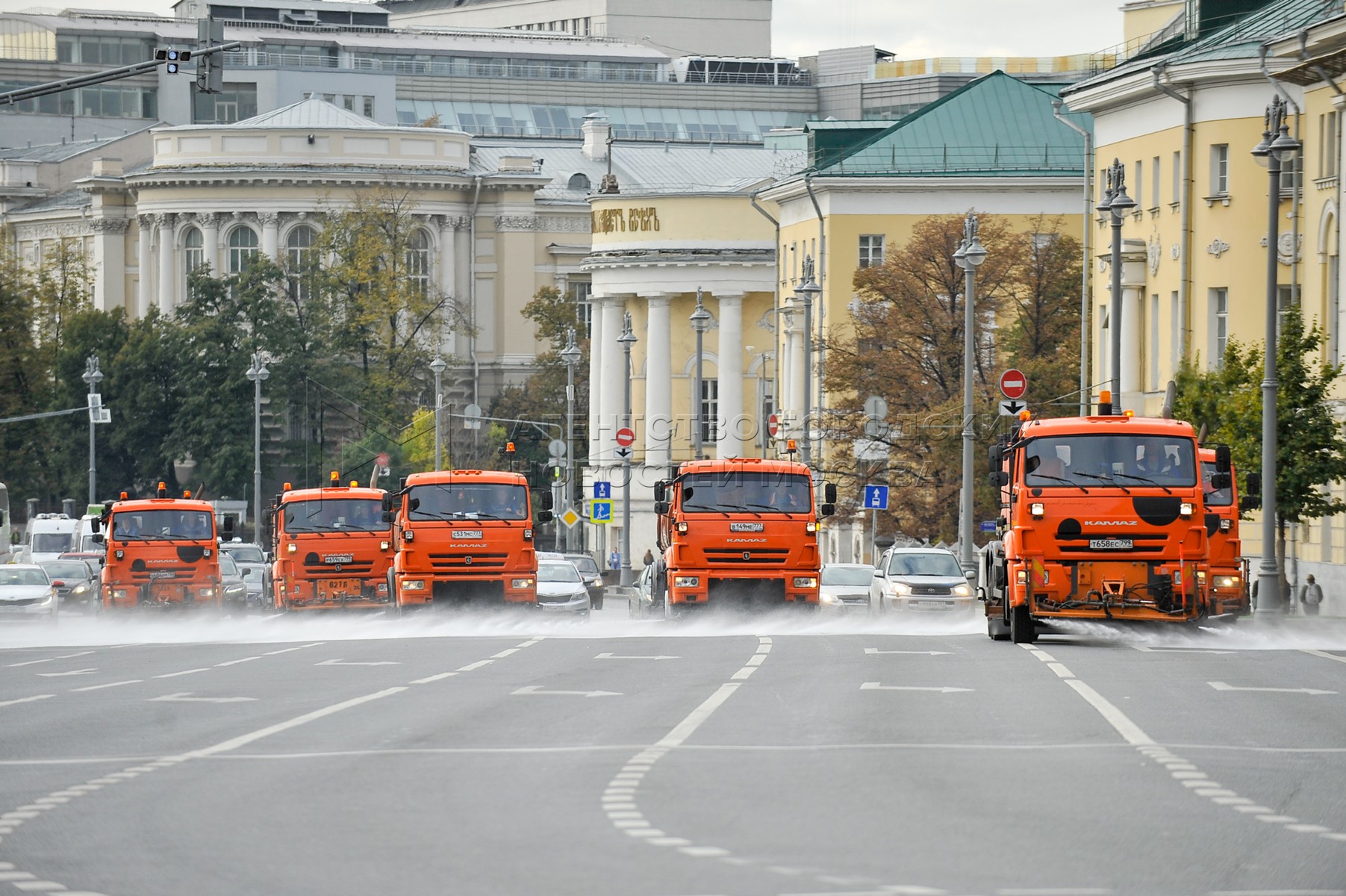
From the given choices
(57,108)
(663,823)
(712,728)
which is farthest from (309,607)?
(57,108)

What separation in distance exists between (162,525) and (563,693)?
28.2 metres

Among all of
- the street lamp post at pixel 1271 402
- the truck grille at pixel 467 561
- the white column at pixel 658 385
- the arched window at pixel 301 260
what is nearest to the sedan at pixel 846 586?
the truck grille at pixel 467 561

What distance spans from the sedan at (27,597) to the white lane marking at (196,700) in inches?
974

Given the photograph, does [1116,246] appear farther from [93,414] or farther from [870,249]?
[93,414]

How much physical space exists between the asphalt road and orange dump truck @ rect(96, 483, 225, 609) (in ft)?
68.7

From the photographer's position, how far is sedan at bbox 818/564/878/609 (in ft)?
161

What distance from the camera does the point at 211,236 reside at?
128 m

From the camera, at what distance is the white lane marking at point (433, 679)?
2468 centimetres

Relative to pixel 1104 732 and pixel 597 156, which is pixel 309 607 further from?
pixel 597 156

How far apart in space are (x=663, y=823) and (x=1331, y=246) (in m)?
41.6

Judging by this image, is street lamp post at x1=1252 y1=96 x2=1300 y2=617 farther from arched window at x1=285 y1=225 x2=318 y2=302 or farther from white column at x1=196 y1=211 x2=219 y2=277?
white column at x1=196 y1=211 x2=219 y2=277

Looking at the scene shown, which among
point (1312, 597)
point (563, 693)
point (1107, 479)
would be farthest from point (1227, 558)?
point (563, 693)

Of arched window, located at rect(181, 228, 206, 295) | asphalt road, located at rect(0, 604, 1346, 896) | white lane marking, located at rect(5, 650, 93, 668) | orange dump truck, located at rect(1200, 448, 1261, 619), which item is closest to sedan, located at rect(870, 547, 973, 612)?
orange dump truck, located at rect(1200, 448, 1261, 619)

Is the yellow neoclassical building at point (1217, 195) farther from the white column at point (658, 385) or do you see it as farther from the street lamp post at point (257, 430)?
the street lamp post at point (257, 430)
